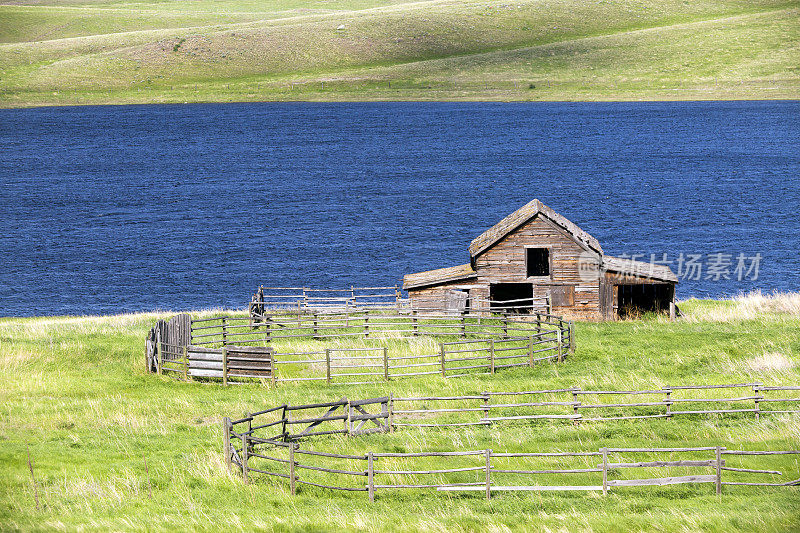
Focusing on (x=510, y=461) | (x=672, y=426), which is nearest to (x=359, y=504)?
(x=510, y=461)

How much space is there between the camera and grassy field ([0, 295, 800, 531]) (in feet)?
61.7

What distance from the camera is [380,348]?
37.5 m

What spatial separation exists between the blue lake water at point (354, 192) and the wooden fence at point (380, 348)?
21.3 metres

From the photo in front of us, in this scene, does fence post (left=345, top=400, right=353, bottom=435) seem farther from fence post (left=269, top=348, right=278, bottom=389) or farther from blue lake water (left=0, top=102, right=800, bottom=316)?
blue lake water (left=0, top=102, right=800, bottom=316)

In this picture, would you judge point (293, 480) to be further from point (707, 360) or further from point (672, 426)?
point (707, 360)

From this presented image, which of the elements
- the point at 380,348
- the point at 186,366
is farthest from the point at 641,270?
the point at 186,366

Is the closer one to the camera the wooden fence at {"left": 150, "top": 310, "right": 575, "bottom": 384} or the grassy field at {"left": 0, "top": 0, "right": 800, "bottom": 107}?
the wooden fence at {"left": 150, "top": 310, "right": 575, "bottom": 384}

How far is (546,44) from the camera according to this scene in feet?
610

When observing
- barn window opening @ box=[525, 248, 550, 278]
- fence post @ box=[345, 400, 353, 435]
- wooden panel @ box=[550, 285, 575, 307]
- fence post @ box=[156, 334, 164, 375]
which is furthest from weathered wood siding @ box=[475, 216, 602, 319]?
fence post @ box=[345, 400, 353, 435]

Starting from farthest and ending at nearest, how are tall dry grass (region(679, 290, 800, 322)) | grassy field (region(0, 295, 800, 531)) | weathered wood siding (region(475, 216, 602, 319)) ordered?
weathered wood siding (region(475, 216, 602, 319)) → tall dry grass (region(679, 290, 800, 322)) → grassy field (region(0, 295, 800, 531))

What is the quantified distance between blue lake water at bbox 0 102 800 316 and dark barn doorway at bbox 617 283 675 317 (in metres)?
19.0

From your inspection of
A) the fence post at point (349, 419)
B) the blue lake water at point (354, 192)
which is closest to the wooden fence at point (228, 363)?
the fence post at point (349, 419)

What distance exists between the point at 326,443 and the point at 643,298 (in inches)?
1026

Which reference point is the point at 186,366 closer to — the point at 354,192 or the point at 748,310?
the point at 748,310
